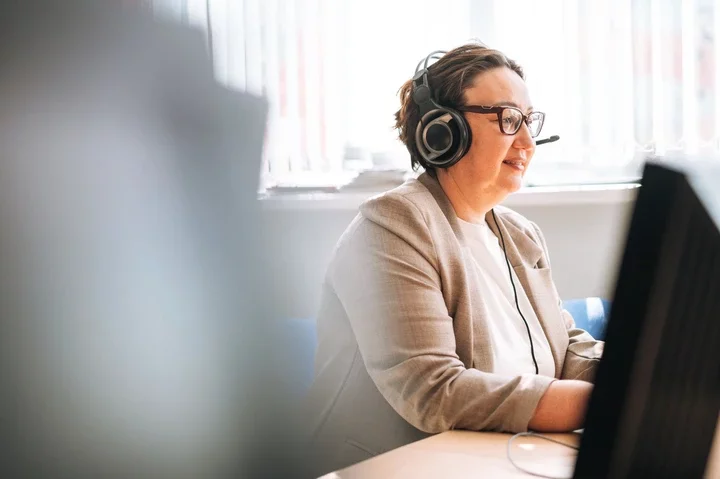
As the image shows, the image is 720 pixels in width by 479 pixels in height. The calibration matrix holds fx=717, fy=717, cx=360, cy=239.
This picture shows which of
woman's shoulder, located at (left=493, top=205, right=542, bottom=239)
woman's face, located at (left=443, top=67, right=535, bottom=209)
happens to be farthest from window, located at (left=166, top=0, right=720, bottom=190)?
woman's face, located at (left=443, top=67, right=535, bottom=209)

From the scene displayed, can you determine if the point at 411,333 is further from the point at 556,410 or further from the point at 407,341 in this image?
the point at 556,410

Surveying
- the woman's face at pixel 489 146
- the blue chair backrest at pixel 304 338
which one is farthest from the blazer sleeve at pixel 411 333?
the woman's face at pixel 489 146

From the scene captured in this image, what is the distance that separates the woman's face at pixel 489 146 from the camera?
4.56 feet

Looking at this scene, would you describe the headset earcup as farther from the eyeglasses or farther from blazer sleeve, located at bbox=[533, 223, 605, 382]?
blazer sleeve, located at bbox=[533, 223, 605, 382]

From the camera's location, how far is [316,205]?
6.54 feet

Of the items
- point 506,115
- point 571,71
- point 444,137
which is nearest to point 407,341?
point 444,137

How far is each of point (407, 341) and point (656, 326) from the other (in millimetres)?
686

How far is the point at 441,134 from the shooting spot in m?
1.34

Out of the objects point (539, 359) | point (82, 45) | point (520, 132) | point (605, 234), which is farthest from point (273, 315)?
point (605, 234)

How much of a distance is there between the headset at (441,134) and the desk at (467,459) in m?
0.62

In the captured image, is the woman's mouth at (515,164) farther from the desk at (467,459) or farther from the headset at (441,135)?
the desk at (467,459)

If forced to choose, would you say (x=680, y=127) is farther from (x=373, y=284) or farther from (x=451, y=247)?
(x=373, y=284)

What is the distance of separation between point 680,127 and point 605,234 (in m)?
0.44

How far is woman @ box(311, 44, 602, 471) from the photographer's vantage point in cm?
99
